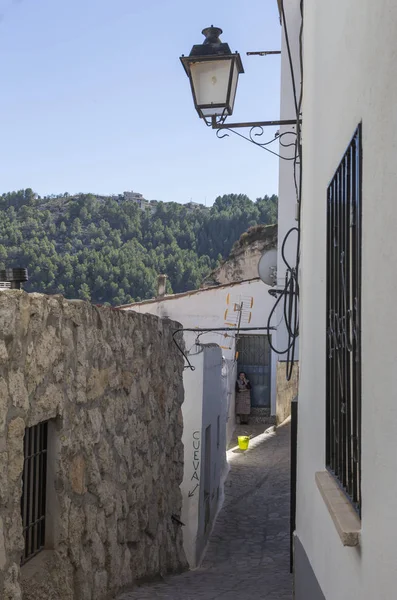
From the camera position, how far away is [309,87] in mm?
4230

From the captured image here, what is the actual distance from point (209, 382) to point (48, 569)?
639cm

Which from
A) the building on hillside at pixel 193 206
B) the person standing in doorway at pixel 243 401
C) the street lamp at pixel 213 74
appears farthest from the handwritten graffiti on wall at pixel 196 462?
the building on hillside at pixel 193 206

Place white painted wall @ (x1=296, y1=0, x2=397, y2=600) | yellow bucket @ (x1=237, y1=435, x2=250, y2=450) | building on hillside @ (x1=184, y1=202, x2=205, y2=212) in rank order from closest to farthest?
white painted wall @ (x1=296, y1=0, x2=397, y2=600) → yellow bucket @ (x1=237, y1=435, x2=250, y2=450) → building on hillside @ (x1=184, y1=202, x2=205, y2=212)

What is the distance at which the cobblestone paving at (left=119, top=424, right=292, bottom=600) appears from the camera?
18.4 feet

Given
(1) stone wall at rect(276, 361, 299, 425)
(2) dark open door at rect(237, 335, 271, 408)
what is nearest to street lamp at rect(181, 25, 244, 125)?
(1) stone wall at rect(276, 361, 299, 425)

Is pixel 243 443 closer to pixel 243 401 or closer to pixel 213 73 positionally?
pixel 243 401

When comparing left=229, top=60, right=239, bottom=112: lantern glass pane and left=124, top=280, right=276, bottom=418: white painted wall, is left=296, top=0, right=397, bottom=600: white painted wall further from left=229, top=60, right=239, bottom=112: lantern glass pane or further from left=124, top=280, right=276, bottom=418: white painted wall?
left=124, top=280, right=276, bottom=418: white painted wall

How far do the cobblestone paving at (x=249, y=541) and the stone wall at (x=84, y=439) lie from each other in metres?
0.54

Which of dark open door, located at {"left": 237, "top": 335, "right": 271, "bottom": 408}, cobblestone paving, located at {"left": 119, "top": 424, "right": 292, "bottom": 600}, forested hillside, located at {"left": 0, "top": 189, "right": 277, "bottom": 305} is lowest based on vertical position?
cobblestone paving, located at {"left": 119, "top": 424, "right": 292, "bottom": 600}

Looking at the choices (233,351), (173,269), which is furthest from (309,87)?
(173,269)

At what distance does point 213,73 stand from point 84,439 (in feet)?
10.5

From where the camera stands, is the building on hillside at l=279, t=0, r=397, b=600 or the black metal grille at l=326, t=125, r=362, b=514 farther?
the black metal grille at l=326, t=125, r=362, b=514

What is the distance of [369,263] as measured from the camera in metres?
2.08

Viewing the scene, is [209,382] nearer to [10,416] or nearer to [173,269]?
[10,416]
